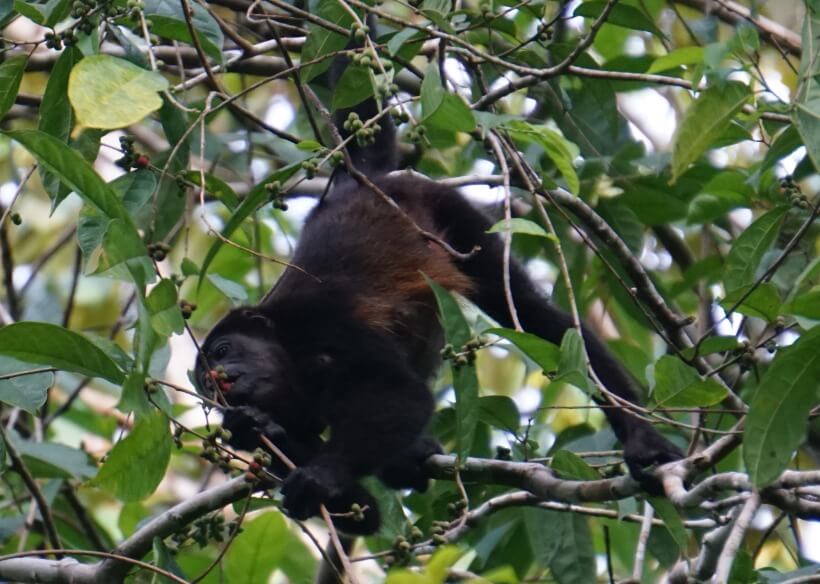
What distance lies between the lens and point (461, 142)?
18.4ft

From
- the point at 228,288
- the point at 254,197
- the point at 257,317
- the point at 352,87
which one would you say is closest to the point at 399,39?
the point at 352,87

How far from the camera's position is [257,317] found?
427 cm

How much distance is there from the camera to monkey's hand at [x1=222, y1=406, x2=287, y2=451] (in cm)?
362

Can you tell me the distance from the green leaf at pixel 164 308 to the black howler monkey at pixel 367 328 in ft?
5.36

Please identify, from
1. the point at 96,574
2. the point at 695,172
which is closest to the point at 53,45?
the point at 96,574

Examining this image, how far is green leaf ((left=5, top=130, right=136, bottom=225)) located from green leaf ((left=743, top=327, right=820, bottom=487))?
1.18 meters

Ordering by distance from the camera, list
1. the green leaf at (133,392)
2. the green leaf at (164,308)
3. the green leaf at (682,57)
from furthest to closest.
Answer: the green leaf at (682,57), the green leaf at (164,308), the green leaf at (133,392)

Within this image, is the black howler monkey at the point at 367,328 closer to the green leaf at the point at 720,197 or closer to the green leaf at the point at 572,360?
the green leaf at the point at 720,197

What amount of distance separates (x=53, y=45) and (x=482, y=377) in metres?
5.15

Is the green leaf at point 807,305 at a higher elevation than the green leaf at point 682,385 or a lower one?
higher

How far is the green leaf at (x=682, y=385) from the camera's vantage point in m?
2.53

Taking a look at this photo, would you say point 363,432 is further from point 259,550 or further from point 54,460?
point 54,460

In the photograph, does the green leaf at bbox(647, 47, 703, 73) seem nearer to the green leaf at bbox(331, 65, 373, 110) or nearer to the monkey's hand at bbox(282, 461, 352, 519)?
the green leaf at bbox(331, 65, 373, 110)

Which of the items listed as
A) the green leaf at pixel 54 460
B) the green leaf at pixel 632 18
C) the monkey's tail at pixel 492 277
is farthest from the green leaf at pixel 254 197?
the green leaf at pixel 54 460
